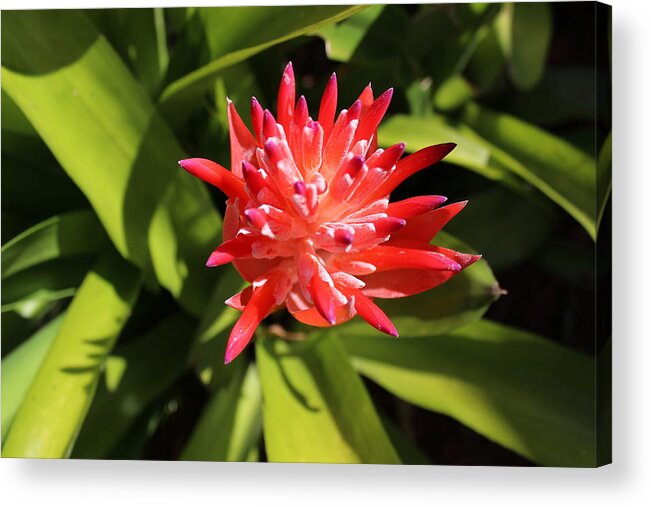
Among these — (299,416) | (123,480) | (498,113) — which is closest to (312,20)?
(498,113)

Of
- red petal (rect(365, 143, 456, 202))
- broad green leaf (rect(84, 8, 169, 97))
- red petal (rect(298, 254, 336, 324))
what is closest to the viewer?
red petal (rect(298, 254, 336, 324))

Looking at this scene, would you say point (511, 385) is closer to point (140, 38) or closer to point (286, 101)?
point (286, 101)

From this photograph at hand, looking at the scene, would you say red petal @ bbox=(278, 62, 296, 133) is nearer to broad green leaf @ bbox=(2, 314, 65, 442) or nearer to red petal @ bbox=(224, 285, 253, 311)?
red petal @ bbox=(224, 285, 253, 311)

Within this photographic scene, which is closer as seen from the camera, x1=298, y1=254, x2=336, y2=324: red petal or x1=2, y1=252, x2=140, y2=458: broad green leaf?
x1=298, y1=254, x2=336, y2=324: red petal

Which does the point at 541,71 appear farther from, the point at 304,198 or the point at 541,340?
the point at 304,198

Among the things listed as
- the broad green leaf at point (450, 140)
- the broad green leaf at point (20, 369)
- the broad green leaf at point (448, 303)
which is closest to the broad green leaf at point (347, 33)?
the broad green leaf at point (450, 140)

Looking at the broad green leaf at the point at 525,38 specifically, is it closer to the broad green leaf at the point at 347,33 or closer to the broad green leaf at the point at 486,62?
the broad green leaf at the point at 486,62

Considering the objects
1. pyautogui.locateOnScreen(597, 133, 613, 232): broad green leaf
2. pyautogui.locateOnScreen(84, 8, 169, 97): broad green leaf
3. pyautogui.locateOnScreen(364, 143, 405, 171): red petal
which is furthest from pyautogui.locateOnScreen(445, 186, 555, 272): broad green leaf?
pyautogui.locateOnScreen(84, 8, 169, 97): broad green leaf
